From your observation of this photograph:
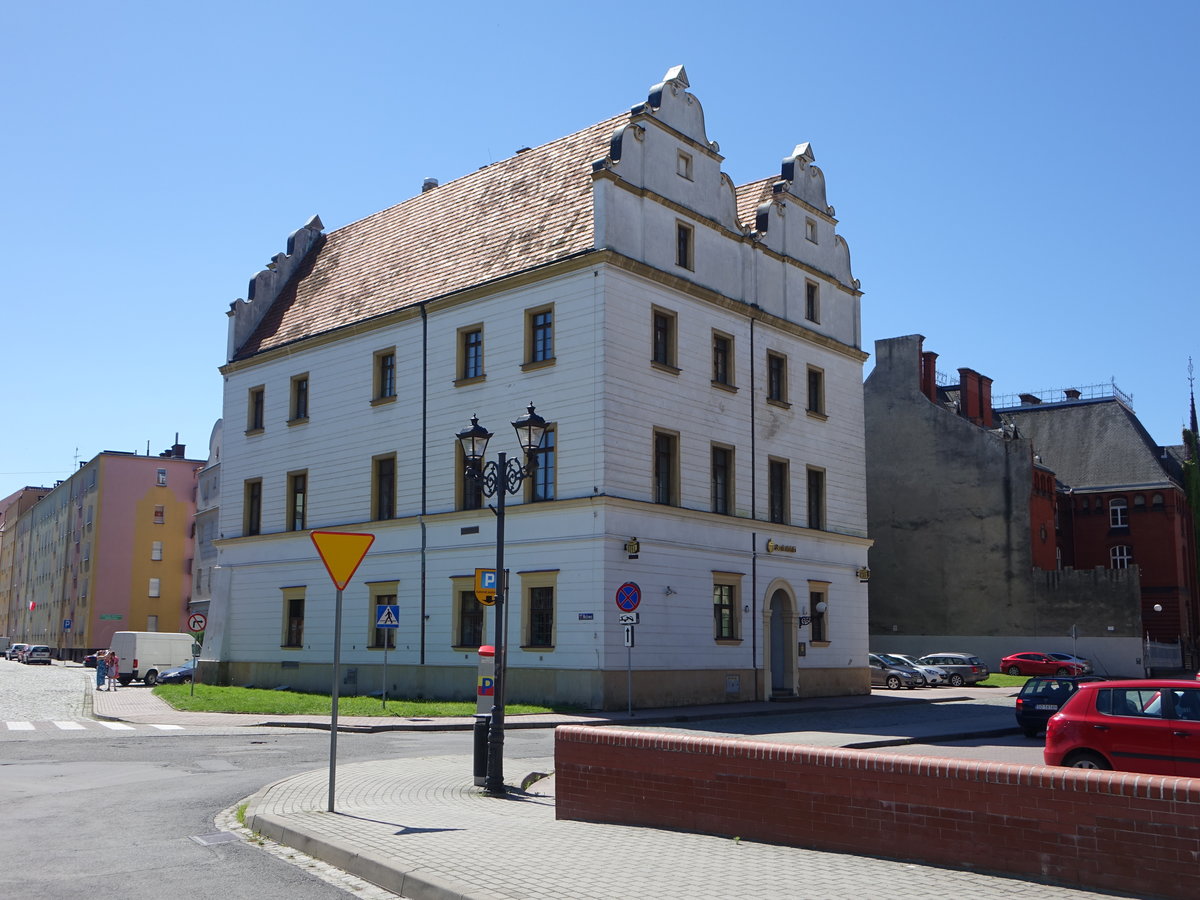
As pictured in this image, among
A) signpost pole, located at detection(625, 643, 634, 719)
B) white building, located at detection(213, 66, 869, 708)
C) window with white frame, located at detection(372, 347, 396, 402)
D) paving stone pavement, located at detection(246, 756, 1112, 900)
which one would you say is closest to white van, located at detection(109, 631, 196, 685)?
white building, located at detection(213, 66, 869, 708)

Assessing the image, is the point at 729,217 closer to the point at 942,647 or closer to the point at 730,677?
the point at 730,677

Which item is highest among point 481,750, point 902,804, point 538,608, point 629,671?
point 538,608

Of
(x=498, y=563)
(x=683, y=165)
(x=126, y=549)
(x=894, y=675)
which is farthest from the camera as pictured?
(x=126, y=549)

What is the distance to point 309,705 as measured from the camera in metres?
30.8

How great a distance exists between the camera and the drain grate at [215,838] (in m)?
10.8

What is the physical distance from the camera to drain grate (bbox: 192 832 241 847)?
10805 mm

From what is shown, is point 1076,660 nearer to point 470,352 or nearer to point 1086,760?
point 470,352

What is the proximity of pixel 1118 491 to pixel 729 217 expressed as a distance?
40346mm

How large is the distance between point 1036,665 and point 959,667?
6.52 meters

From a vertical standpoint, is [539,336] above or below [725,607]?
above

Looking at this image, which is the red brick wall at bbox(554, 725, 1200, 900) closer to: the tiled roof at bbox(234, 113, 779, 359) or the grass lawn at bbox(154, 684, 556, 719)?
the grass lawn at bbox(154, 684, 556, 719)

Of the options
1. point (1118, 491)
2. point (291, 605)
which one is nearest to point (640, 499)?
point (291, 605)

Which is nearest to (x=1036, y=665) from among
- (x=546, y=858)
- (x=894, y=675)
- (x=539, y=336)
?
(x=894, y=675)

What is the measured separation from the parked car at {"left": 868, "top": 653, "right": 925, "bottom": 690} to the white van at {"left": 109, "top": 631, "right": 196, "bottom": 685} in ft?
99.2
